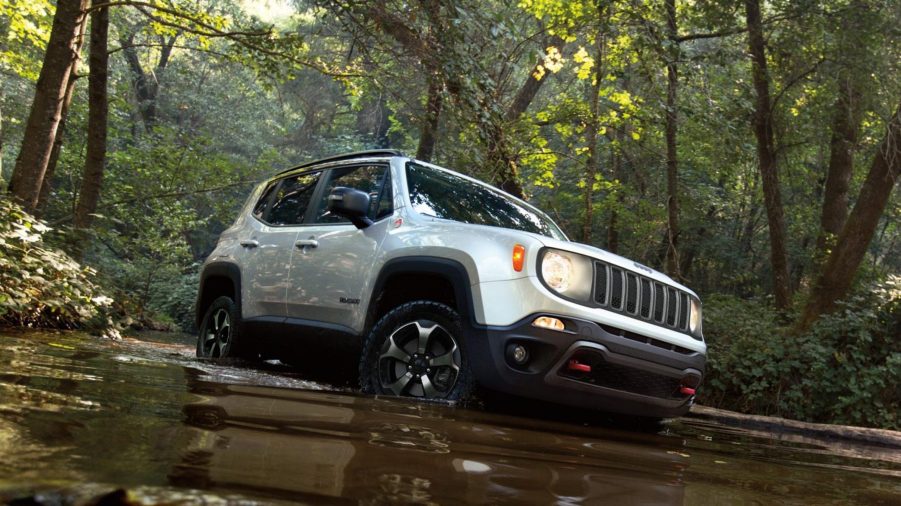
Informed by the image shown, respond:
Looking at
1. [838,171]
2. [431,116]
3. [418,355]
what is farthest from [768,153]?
[418,355]

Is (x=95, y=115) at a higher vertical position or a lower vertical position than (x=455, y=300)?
higher

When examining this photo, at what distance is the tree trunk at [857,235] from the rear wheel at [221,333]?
8218mm

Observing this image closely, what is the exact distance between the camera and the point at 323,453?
76.1 inches

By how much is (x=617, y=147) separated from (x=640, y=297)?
11.3 metres

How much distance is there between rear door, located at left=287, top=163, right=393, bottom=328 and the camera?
16.5 feet

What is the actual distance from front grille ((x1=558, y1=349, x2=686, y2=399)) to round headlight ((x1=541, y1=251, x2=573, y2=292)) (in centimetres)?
40

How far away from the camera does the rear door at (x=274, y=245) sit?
19.1ft

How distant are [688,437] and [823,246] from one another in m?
11.4

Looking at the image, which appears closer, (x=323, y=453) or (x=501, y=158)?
(x=323, y=453)

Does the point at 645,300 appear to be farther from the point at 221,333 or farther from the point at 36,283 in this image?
the point at 36,283

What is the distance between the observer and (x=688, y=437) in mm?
4711

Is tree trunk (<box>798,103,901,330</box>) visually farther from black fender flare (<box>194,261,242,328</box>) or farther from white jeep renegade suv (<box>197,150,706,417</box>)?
black fender flare (<box>194,261,242,328</box>)

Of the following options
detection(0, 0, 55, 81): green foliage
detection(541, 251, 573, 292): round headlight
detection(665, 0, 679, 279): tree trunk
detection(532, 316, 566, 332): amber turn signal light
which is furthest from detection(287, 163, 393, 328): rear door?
detection(0, 0, 55, 81): green foliage

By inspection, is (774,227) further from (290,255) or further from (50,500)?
(50,500)
